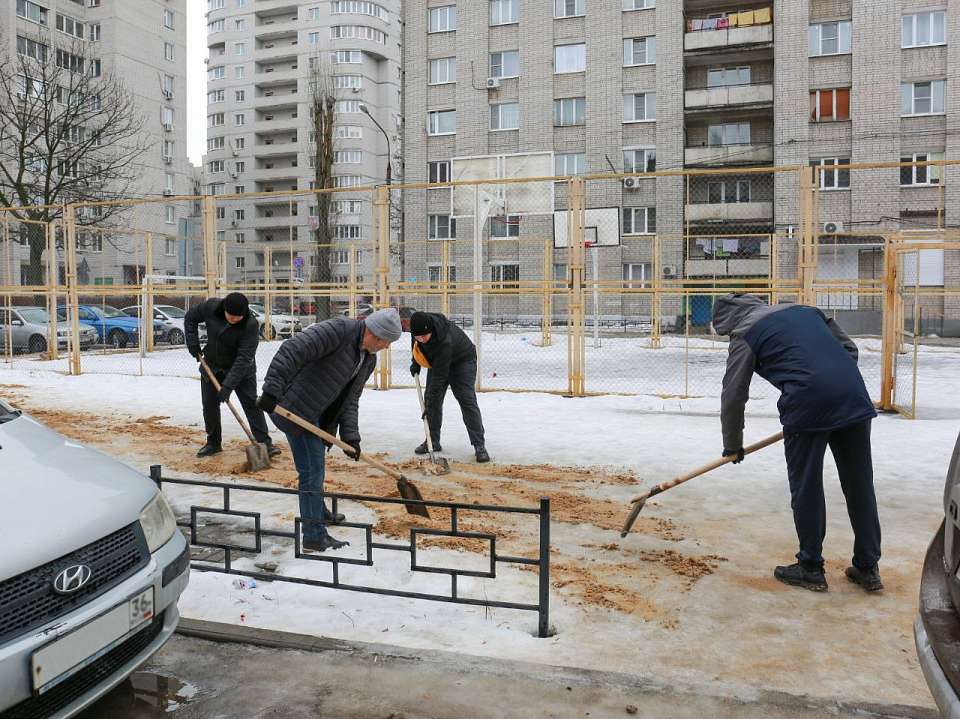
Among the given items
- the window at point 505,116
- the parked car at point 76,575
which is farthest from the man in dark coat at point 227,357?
the window at point 505,116

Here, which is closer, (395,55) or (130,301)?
(130,301)

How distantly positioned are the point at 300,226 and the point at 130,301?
2814cm

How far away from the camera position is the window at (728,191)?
107ft

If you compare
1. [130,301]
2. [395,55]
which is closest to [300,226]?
[395,55]

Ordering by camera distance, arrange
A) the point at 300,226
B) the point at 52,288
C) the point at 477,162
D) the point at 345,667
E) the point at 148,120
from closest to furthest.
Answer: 1. the point at 345,667
2. the point at 52,288
3. the point at 477,162
4. the point at 148,120
5. the point at 300,226

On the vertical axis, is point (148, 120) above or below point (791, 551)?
above

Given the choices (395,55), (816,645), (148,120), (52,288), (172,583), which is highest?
(395,55)

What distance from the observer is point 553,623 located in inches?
153

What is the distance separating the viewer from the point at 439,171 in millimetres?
36906

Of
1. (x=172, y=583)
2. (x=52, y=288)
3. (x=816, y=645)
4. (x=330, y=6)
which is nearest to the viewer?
(x=172, y=583)

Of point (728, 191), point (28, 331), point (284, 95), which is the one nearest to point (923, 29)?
point (728, 191)

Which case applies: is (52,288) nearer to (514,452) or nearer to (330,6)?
(514,452)

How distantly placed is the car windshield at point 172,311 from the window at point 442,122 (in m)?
16.3

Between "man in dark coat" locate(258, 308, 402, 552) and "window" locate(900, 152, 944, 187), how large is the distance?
1177 inches
